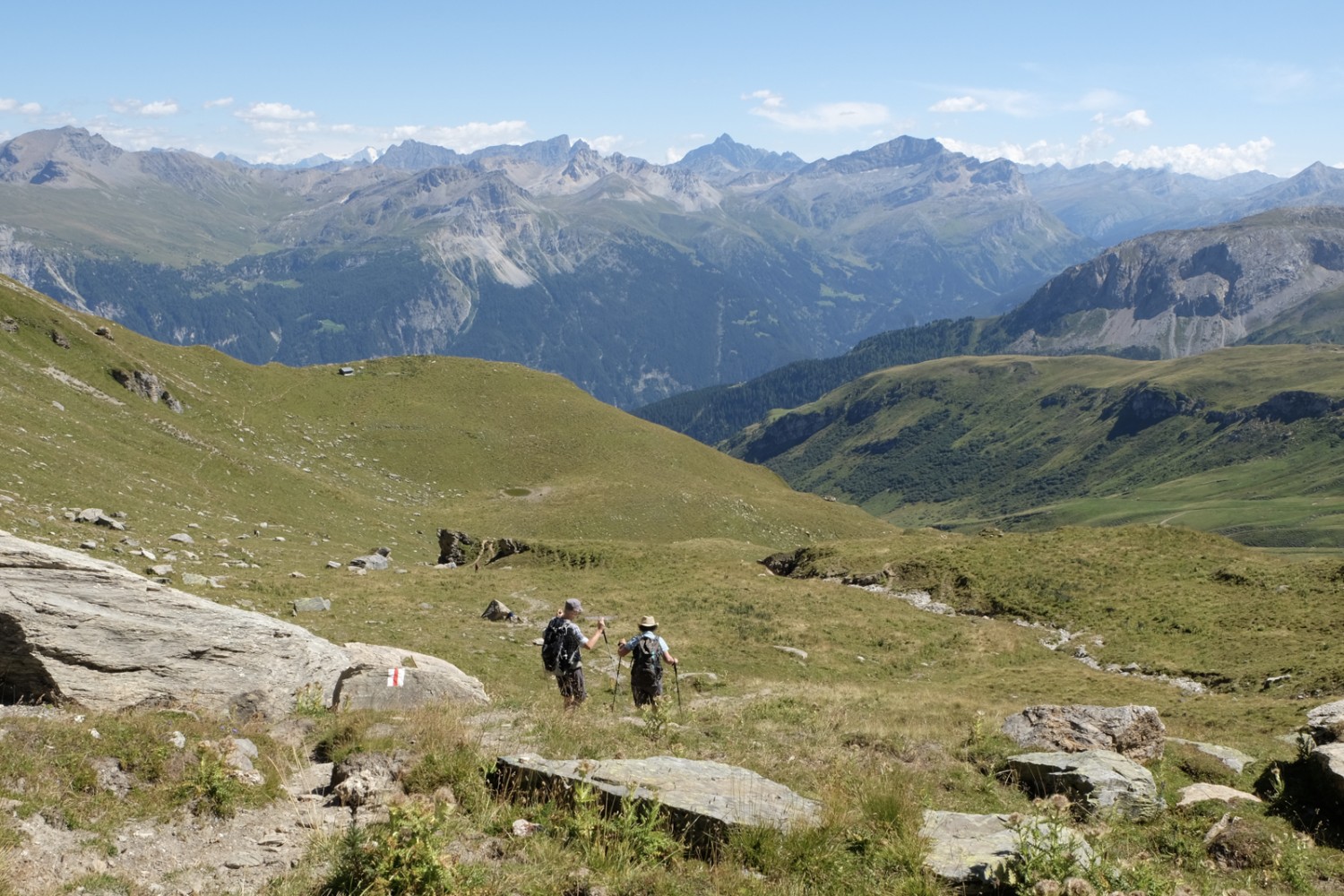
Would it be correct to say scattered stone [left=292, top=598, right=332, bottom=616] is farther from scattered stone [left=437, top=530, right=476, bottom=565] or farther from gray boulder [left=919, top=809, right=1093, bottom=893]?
gray boulder [left=919, top=809, right=1093, bottom=893]

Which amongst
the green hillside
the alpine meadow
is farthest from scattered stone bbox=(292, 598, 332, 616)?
the green hillside

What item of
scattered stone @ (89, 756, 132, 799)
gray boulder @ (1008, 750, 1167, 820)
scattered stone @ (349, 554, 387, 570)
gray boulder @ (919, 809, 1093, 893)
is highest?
scattered stone @ (89, 756, 132, 799)

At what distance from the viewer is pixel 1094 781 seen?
14.3 m

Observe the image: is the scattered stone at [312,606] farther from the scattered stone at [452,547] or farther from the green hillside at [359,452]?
the scattered stone at [452,547]

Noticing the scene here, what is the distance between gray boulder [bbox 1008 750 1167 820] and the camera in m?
13.8

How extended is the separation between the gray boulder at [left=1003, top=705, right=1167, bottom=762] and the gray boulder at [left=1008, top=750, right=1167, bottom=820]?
161 centimetres

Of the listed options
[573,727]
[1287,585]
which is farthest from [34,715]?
[1287,585]

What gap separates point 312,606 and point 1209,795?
29.7 meters

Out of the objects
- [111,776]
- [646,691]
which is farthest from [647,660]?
[111,776]

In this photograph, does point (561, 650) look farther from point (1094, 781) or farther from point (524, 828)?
point (1094, 781)

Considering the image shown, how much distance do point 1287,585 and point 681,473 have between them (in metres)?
62.6

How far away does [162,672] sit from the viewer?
15.9 m

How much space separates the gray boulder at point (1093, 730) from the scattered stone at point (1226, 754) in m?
0.84

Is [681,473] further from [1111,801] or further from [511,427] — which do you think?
[1111,801]
